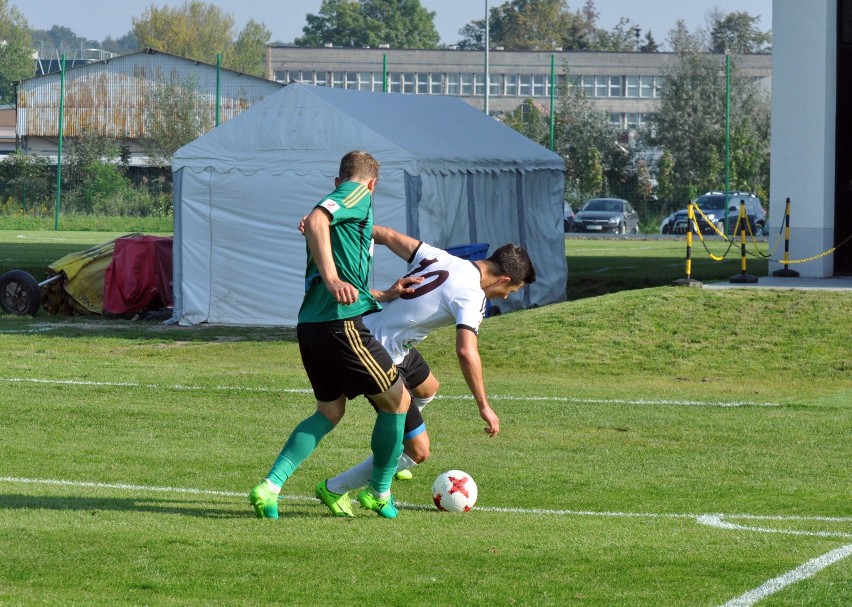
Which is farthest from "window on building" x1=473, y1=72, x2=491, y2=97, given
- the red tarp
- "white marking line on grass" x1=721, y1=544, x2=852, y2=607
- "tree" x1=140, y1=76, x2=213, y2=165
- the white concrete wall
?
"white marking line on grass" x1=721, y1=544, x2=852, y2=607

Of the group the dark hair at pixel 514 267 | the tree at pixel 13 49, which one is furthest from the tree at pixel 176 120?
the tree at pixel 13 49

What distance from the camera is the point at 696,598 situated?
5.93m

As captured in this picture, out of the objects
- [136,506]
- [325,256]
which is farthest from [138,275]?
[325,256]

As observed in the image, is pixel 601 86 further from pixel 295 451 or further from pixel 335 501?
pixel 295 451

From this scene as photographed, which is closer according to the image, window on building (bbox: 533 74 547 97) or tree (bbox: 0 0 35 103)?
window on building (bbox: 533 74 547 97)

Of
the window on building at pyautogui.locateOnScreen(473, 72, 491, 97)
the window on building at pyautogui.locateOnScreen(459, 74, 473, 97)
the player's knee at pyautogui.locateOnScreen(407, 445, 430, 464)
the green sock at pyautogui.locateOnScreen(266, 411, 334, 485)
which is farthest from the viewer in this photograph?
the window on building at pyautogui.locateOnScreen(459, 74, 473, 97)

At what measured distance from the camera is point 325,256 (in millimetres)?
6844

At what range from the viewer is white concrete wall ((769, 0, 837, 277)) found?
22.2 m

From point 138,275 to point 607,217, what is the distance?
28883 mm

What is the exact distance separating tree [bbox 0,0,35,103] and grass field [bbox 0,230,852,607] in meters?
98.9

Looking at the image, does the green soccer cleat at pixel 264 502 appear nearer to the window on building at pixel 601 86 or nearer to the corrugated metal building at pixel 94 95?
the corrugated metal building at pixel 94 95

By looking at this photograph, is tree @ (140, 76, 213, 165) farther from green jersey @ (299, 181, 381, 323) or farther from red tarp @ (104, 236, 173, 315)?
green jersey @ (299, 181, 381, 323)

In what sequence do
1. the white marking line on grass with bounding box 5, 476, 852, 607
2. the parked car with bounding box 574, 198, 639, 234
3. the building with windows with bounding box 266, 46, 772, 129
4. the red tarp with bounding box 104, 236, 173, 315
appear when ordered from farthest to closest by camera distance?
the building with windows with bounding box 266, 46, 772, 129, the parked car with bounding box 574, 198, 639, 234, the red tarp with bounding box 104, 236, 173, 315, the white marking line on grass with bounding box 5, 476, 852, 607

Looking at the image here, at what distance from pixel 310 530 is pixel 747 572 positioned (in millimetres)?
2233
